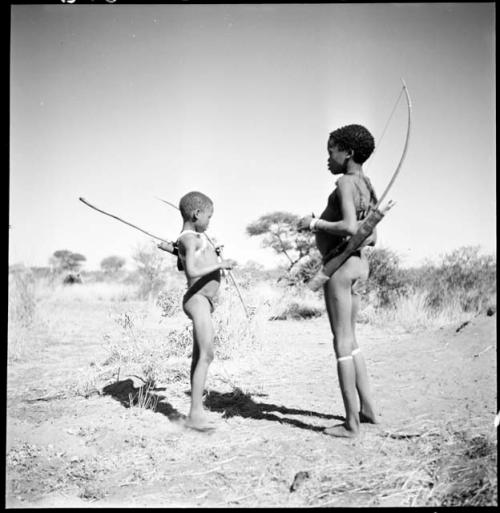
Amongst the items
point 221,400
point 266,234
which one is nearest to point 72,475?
point 221,400

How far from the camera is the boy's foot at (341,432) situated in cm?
304

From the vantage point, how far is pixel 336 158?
314 cm

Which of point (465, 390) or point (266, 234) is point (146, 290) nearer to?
point (266, 234)

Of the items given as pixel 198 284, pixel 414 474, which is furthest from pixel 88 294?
pixel 414 474

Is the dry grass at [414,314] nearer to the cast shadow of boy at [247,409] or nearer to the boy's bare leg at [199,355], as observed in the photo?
the cast shadow of boy at [247,409]

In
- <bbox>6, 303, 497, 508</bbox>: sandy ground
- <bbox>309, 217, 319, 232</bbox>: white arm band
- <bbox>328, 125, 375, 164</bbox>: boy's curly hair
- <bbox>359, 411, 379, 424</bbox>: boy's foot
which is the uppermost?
<bbox>328, 125, 375, 164</bbox>: boy's curly hair

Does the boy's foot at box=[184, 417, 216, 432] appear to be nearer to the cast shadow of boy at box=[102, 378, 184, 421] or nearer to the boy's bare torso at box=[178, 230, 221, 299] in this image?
the cast shadow of boy at box=[102, 378, 184, 421]

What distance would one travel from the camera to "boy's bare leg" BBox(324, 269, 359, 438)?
2.98 meters

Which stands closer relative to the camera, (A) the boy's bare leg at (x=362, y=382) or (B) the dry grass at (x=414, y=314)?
(A) the boy's bare leg at (x=362, y=382)

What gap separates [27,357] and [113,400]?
256 cm

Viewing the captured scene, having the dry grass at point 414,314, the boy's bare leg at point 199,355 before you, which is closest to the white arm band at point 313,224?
the boy's bare leg at point 199,355

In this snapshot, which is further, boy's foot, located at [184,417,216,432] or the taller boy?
boy's foot, located at [184,417,216,432]

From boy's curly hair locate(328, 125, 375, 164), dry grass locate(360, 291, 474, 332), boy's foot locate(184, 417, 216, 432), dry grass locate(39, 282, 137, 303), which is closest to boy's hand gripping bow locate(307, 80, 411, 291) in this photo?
boy's curly hair locate(328, 125, 375, 164)

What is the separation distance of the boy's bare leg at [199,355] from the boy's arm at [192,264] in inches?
9.8
